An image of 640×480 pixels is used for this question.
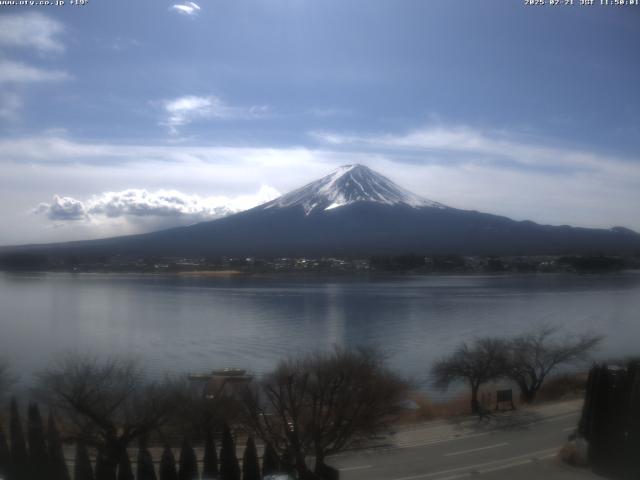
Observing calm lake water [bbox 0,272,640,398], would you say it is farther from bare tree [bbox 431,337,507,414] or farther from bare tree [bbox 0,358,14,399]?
bare tree [bbox 431,337,507,414]

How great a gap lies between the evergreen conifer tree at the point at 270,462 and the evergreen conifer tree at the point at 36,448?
1.14m

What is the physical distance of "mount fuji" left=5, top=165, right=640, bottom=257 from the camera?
1035 inches

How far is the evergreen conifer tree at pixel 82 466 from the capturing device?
10.8ft

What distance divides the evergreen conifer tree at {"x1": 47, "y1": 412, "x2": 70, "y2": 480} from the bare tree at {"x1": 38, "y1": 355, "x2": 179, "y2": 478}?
0.13m

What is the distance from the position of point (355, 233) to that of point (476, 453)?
30.6 meters

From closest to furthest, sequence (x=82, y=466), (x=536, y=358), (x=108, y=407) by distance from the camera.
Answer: (x=82, y=466)
(x=108, y=407)
(x=536, y=358)

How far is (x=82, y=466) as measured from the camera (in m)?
3.30

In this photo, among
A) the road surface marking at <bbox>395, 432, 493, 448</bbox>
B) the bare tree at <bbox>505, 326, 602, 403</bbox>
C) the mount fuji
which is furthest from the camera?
the mount fuji

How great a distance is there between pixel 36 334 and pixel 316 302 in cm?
736

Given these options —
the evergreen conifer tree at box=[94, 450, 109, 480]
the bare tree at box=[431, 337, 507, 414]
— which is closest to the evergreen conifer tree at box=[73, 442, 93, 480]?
the evergreen conifer tree at box=[94, 450, 109, 480]

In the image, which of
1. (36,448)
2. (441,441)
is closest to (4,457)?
(36,448)

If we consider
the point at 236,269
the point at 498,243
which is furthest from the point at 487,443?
the point at 498,243

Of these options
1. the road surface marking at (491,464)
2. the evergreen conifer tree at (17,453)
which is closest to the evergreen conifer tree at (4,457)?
the evergreen conifer tree at (17,453)

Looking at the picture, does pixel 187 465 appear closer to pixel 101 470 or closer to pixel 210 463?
pixel 210 463
